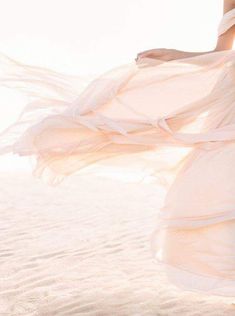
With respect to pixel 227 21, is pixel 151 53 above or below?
below

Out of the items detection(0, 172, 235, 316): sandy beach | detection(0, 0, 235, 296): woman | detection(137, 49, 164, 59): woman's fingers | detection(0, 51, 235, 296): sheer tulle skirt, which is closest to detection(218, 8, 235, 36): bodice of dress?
detection(0, 0, 235, 296): woman

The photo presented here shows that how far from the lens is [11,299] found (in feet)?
17.2

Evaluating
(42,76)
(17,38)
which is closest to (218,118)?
(42,76)

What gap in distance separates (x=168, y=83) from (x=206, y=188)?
0.91m

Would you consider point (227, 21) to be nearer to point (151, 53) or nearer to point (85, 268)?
point (151, 53)

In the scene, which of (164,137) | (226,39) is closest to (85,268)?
(164,137)

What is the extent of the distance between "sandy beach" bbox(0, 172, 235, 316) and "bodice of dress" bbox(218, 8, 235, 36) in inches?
51.6

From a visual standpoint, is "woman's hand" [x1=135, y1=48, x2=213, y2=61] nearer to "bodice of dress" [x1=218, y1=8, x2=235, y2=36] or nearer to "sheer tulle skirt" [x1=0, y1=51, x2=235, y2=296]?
"sheer tulle skirt" [x1=0, y1=51, x2=235, y2=296]

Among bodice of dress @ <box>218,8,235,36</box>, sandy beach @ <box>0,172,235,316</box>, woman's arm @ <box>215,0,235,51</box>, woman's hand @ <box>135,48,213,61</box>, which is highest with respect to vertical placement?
bodice of dress @ <box>218,8,235,36</box>

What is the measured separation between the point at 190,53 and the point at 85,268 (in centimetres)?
→ 279

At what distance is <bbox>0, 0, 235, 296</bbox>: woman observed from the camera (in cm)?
422

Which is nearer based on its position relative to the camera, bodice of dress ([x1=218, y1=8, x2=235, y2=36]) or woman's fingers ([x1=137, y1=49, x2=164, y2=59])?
bodice of dress ([x1=218, y1=8, x2=235, y2=36])

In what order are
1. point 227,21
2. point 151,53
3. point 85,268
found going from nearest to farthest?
point 227,21 < point 151,53 < point 85,268

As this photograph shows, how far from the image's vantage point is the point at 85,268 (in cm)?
675
